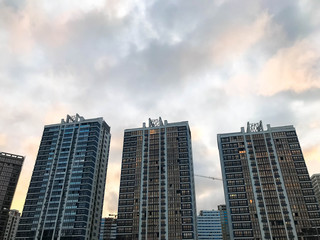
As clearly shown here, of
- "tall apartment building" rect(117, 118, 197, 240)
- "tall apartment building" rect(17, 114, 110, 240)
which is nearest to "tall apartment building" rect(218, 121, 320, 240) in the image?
"tall apartment building" rect(117, 118, 197, 240)

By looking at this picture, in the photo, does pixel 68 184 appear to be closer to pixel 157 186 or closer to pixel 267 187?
pixel 157 186

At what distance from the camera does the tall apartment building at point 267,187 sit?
5049 inches

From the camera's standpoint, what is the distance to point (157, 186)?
14562cm

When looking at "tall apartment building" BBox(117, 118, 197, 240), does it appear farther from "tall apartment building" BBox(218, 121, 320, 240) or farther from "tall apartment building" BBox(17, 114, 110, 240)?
"tall apartment building" BBox(218, 121, 320, 240)

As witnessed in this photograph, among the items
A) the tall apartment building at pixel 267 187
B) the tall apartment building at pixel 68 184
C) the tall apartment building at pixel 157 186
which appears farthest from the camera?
the tall apartment building at pixel 68 184

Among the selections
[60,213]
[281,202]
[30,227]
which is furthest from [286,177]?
[30,227]

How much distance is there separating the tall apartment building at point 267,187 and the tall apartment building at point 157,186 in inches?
896

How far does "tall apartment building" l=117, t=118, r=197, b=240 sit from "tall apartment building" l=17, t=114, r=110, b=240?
16.3 m

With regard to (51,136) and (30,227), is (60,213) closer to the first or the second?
(30,227)

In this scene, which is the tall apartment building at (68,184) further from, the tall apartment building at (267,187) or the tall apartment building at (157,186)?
the tall apartment building at (267,187)

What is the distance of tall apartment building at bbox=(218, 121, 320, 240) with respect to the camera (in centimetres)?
12825

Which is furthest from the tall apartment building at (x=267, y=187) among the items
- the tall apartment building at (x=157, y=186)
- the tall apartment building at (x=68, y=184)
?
the tall apartment building at (x=68, y=184)

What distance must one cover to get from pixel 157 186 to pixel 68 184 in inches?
2004

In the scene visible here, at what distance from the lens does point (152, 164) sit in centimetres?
15400
